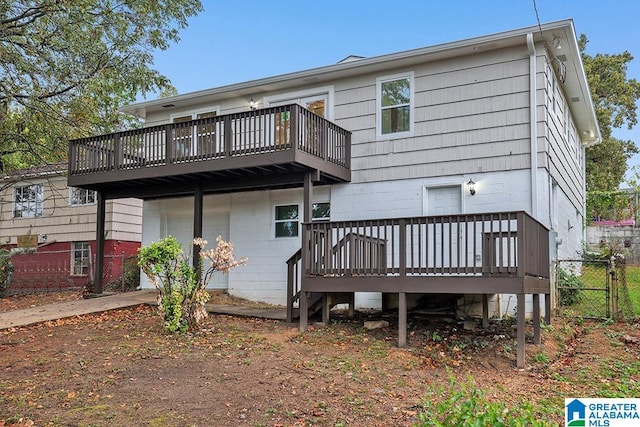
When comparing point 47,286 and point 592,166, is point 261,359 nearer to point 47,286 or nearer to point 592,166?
point 47,286

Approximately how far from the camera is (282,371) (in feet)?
22.9

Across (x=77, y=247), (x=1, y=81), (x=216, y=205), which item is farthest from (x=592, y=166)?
(x=1, y=81)

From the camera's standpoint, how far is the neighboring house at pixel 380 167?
947 cm

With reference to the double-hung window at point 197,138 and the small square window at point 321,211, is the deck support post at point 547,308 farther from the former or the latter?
the double-hung window at point 197,138

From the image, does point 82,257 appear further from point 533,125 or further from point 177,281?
point 533,125

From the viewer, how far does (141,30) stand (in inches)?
448

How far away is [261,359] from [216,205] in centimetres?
723

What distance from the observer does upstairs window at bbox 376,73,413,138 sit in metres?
11.8

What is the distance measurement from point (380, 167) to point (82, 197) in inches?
457

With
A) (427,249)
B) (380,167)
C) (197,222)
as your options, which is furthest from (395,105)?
(197,222)

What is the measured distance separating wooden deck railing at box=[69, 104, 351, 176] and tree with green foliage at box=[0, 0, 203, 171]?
0.73 meters

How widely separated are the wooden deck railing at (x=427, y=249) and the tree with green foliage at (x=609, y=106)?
19.9 metres

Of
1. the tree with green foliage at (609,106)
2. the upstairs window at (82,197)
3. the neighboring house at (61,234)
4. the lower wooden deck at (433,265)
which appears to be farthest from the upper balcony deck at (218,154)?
the tree with green foliage at (609,106)

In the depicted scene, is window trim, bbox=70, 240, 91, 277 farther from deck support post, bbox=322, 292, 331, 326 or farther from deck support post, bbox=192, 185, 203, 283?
deck support post, bbox=322, 292, 331, 326
